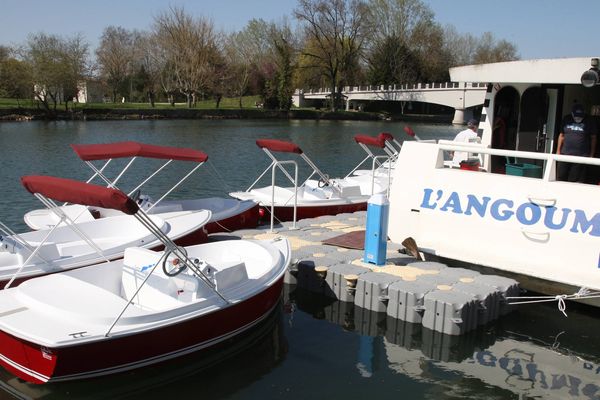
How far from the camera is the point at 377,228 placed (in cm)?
989

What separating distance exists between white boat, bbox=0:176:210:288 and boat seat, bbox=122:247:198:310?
0.76 metres

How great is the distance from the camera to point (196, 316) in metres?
7.44

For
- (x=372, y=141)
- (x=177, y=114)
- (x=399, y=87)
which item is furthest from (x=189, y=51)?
(x=372, y=141)

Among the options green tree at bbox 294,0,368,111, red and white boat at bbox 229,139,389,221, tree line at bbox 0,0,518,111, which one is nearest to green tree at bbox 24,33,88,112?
tree line at bbox 0,0,518,111

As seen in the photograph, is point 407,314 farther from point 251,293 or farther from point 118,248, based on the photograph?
point 118,248

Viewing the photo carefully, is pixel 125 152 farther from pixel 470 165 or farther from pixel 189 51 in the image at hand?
pixel 189 51

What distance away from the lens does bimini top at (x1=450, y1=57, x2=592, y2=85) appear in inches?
363

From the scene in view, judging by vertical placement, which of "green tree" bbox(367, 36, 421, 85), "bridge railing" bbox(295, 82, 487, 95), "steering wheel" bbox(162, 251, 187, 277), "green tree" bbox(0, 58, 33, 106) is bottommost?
"steering wheel" bbox(162, 251, 187, 277)

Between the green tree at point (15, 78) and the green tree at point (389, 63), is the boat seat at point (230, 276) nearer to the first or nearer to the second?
the green tree at point (15, 78)

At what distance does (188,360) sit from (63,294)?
5.92 feet

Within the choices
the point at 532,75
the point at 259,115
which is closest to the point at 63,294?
the point at 532,75

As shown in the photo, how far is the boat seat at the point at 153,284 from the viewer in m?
7.83

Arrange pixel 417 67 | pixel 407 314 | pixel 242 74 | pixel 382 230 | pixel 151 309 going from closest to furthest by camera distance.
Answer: pixel 151 309
pixel 407 314
pixel 382 230
pixel 242 74
pixel 417 67

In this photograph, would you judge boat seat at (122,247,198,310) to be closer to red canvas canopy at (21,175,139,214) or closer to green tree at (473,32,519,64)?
red canvas canopy at (21,175,139,214)
